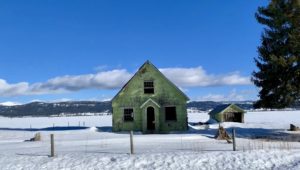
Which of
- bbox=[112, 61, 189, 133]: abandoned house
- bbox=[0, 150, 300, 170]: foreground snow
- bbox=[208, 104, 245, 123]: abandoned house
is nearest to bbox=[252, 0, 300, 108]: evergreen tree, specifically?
bbox=[112, 61, 189, 133]: abandoned house

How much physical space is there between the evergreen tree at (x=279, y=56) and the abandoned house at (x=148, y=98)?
7.98 m

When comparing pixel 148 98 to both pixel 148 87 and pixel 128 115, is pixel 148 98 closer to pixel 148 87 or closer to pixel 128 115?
pixel 148 87

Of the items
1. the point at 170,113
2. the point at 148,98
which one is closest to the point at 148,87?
the point at 148,98

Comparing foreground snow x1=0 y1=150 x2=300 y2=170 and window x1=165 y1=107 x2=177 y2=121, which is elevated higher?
window x1=165 y1=107 x2=177 y2=121

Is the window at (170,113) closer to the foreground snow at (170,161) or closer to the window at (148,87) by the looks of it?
the window at (148,87)

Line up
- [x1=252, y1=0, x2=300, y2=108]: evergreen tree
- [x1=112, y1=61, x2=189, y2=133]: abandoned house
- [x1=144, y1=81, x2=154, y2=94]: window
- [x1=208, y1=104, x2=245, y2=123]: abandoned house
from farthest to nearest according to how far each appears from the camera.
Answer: [x1=208, y1=104, x2=245, y2=123]: abandoned house, [x1=144, y1=81, x2=154, y2=94]: window, [x1=112, y1=61, x2=189, y2=133]: abandoned house, [x1=252, y1=0, x2=300, y2=108]: evergreen tree

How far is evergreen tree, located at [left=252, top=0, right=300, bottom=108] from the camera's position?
3972 cm

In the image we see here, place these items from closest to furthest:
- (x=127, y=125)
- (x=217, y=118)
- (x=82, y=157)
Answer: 1. (x=82, y=157)
2. (x=127, y=125)
3. (x=217, y=118)

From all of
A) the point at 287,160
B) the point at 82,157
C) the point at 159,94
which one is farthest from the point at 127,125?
the point at 287,160

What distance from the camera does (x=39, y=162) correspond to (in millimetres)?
→ 21578

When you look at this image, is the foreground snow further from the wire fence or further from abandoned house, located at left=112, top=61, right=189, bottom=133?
abandoned house, located at left=112, top=61, right=189, bottom=133

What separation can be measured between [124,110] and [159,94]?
12.7 ft

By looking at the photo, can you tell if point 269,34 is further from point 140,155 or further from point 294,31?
point 140,155

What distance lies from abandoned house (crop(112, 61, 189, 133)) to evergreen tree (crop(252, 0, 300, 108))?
7.98 metres
